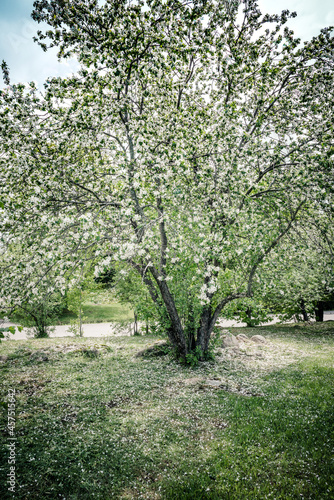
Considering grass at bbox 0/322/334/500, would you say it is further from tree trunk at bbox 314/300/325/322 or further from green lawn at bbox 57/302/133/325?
green lawn at bbox 57/302/133/325

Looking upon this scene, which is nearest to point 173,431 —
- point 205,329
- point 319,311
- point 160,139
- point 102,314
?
point 205,329

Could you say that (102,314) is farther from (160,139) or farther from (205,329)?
(160,139)

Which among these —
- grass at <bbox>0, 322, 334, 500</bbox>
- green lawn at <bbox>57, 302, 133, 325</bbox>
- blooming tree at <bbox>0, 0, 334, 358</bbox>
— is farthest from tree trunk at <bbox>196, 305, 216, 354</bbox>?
green lawn at <bbox>57, 302, 133, 325</bbox>

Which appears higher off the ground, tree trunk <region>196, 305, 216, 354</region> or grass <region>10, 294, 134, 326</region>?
tree trunk <region>196, 305, 216, 354</region>

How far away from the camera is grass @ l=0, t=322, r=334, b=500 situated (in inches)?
204

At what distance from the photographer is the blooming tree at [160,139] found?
8031 mm

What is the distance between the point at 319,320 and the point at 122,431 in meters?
27.4

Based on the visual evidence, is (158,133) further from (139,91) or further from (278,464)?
(278,464)

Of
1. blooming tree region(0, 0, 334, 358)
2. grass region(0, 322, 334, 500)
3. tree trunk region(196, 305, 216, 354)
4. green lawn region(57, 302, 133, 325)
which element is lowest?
green lawn region(57, 302, 133, 325)

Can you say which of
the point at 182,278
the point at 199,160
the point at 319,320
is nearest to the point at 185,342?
the point at 182,278

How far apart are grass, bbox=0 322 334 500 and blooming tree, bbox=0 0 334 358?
3411 mm

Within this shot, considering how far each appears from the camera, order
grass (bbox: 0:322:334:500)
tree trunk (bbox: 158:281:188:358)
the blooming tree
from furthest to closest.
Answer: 1. tree trunk (bbox: 158:281:188:358)
2. the blooming tree
3. grass (bbox: 0:322:334:500)

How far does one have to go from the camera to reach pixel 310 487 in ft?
16.4

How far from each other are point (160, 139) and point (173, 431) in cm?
925
